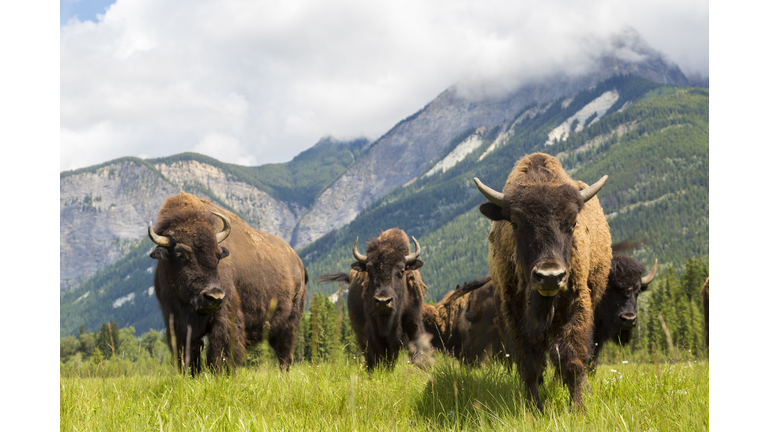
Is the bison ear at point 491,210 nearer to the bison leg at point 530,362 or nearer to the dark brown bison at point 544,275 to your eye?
the dark brown bison at point 544,275

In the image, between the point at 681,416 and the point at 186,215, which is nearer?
the point at 681,416

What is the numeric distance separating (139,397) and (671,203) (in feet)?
644

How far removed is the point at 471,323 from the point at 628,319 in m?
3.38

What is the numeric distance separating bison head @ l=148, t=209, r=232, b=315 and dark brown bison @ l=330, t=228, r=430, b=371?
284 cm

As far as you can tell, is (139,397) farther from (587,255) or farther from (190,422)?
(587,255)

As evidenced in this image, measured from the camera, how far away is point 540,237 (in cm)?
446

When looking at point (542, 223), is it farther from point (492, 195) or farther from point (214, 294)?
point (214, 294)

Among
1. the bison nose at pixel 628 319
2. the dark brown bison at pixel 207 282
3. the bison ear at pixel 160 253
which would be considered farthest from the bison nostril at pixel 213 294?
the bison nose at pixel 628 319

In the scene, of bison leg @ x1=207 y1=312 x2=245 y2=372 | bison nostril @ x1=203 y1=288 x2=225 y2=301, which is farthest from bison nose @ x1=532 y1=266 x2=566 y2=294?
bison leg @ x1=207 y1=312 x2=245 y2=372

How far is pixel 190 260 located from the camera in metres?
6.44

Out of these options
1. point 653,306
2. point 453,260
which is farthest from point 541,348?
point 453,260

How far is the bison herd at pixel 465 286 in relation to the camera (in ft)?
15.4

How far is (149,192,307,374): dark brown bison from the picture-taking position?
251 inches

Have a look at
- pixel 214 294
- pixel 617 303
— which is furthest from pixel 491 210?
pixel 617 303
